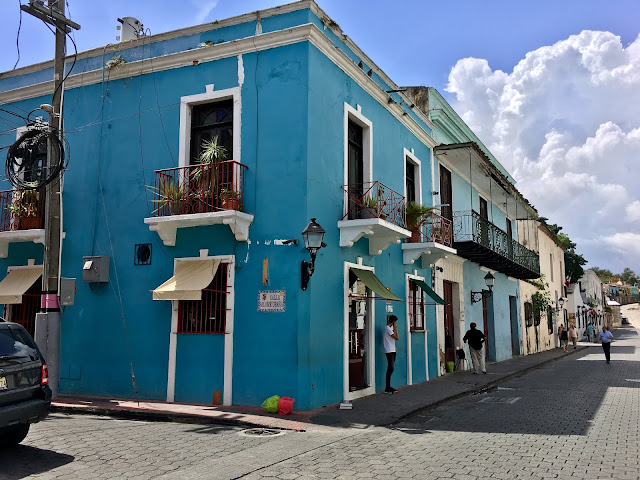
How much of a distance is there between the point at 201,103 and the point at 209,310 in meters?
4.10

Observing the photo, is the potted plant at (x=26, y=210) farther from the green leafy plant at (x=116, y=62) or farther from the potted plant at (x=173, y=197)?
the green leafy plant at (x=116, y=62)

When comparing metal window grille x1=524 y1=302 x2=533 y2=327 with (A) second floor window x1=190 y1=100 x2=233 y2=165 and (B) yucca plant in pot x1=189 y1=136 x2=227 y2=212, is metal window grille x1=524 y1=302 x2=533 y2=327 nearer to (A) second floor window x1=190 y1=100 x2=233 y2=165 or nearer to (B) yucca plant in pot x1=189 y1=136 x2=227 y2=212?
(A) second floor window x1=190 y1=100 x2=233 y2=165

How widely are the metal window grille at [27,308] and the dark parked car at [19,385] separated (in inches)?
242

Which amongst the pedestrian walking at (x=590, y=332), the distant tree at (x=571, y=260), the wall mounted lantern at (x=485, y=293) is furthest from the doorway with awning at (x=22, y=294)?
the distant tree at (x=571, y=260)

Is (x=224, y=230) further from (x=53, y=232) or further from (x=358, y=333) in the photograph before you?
(x=358, y=333)

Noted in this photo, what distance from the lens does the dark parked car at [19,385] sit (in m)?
5.98

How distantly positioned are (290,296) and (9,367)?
4674 millimetres

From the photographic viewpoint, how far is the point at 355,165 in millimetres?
12406

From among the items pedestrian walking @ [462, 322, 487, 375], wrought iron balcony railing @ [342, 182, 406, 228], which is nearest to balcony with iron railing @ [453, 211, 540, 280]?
pedestrian walking @ [462, 322, 487, 375]

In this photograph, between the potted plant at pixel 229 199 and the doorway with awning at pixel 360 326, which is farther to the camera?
the doorway with awning at pixel 360 326

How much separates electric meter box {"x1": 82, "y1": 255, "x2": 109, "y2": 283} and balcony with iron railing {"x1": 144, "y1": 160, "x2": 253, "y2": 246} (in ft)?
4.88

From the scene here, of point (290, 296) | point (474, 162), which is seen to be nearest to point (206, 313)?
point (290, 296)

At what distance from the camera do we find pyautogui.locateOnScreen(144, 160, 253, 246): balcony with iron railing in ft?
32.9

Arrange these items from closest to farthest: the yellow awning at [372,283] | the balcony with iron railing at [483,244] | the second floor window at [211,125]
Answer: the second floor window at [211,125] < the yellow awning at [372,283] < the balcony with iron railing at [483,244]
